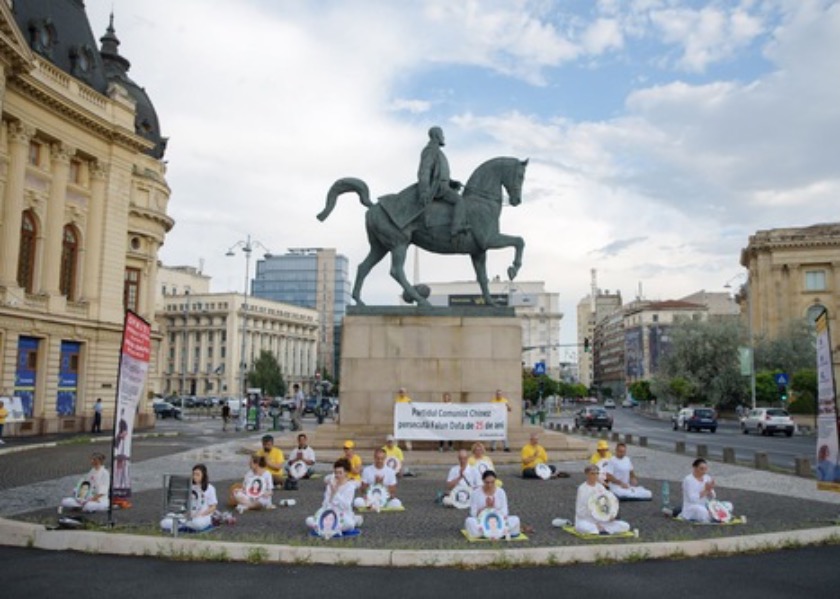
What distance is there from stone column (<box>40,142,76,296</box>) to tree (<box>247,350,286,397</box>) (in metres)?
63.3

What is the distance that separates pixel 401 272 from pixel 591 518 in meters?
11.7

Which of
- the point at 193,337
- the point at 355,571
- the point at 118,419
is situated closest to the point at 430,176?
the point at 118,419

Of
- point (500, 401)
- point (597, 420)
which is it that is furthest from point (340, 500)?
point (597, 420)

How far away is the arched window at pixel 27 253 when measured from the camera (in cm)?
3534

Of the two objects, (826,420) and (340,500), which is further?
(826,420)

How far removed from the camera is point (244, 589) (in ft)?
24.1

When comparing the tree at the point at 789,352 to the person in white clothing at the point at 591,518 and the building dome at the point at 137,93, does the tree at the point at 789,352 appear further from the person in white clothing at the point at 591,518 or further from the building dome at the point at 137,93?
the person in white clothing at the point at 591,518

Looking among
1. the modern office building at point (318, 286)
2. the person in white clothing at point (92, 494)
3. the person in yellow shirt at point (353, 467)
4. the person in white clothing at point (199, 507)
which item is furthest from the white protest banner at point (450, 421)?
the modern office building at point (318, 286)

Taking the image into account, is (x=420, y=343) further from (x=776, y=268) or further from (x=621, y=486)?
(x=776, y=268)

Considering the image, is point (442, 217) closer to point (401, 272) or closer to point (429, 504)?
point (401, 272)

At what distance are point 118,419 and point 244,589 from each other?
353cm

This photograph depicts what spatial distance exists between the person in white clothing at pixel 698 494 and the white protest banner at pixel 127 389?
8234mm

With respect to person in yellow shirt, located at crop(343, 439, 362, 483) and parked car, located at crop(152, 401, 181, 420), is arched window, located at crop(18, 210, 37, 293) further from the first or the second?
parked car, located at crop(152, 401, 181, 420)

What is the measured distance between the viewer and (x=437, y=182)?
2003 centimetres
